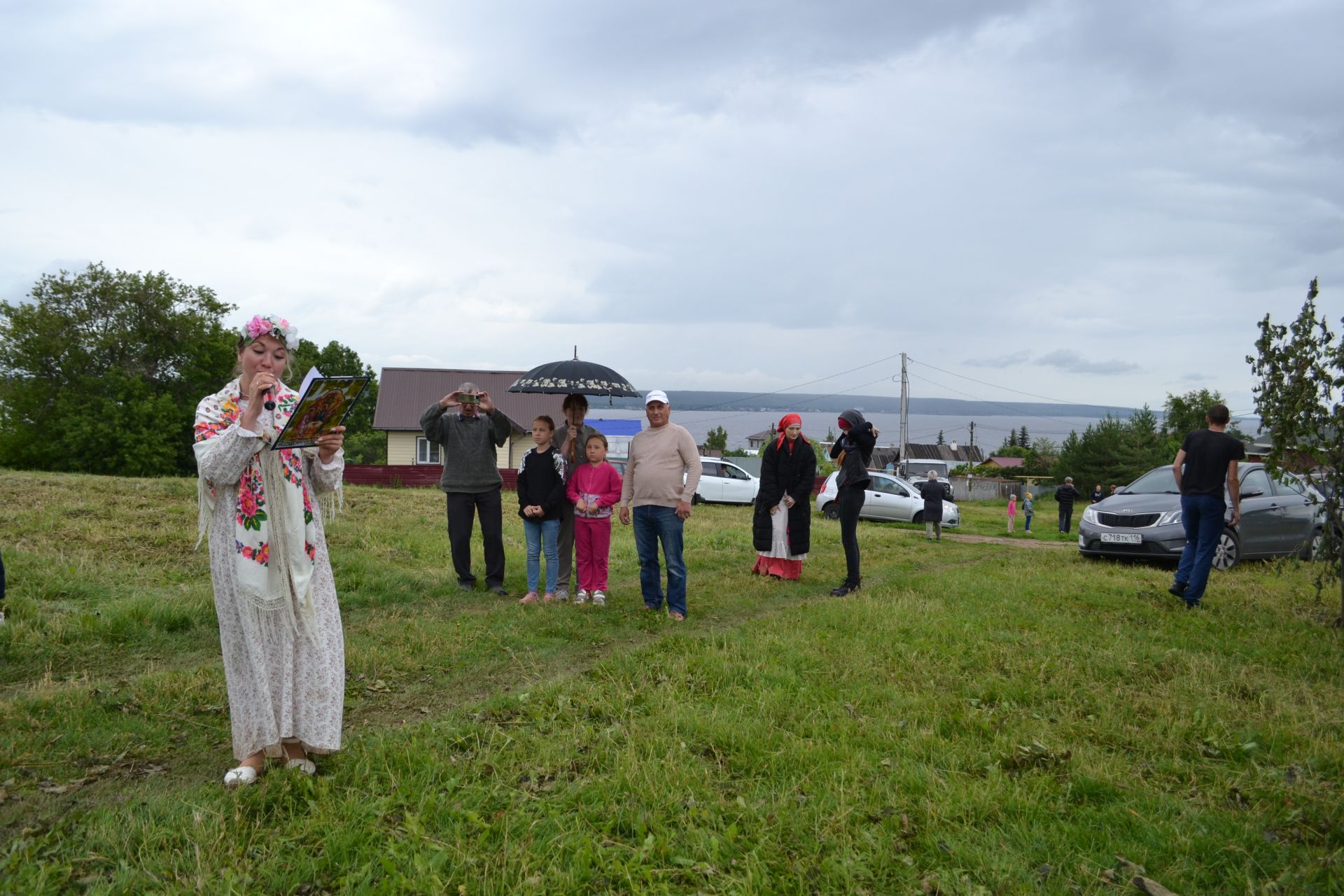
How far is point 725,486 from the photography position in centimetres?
2430

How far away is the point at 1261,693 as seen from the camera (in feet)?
16.0

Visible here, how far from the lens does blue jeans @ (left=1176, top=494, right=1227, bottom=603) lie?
7.66 meters

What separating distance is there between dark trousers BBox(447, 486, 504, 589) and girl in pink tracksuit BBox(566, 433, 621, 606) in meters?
0.84

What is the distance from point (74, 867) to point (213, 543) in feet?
4.12

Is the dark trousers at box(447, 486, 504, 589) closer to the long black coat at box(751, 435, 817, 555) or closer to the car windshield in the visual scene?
the long black coat at box(751, 435, 817, 555)

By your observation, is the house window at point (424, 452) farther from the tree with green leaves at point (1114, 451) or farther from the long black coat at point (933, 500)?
the tree with green leaves at point (1114, 451)

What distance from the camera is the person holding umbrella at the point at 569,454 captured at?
25.9ft

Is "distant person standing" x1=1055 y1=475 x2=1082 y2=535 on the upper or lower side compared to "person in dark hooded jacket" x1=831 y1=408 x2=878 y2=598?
lower

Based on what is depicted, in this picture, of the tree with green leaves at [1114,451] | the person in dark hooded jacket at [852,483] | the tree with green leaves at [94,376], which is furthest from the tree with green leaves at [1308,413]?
the tree with green leaves at [1114,451]

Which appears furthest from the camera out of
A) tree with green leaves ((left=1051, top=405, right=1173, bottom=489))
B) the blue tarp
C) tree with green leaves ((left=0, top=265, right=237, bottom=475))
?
tree with green leaves ((left=1051, top=405, right=1173, bottom=489))

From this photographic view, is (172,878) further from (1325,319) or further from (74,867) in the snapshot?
(1325,319)

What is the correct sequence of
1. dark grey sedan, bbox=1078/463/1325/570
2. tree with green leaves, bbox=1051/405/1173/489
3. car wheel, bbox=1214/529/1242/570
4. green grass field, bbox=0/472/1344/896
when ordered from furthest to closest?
tree with green leaves, bbox=1051/405/1173/489 < dark grey sedan, bbox=1078/463/1325/570 < car wheel, bbox=1214/529/1242/570 < green grass field, bbox=0/472/1344/896

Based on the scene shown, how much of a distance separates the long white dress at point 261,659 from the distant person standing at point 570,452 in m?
4.12

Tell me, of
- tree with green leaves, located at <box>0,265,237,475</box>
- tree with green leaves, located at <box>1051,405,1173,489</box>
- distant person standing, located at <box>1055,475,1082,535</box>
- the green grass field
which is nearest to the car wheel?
the green grass field
